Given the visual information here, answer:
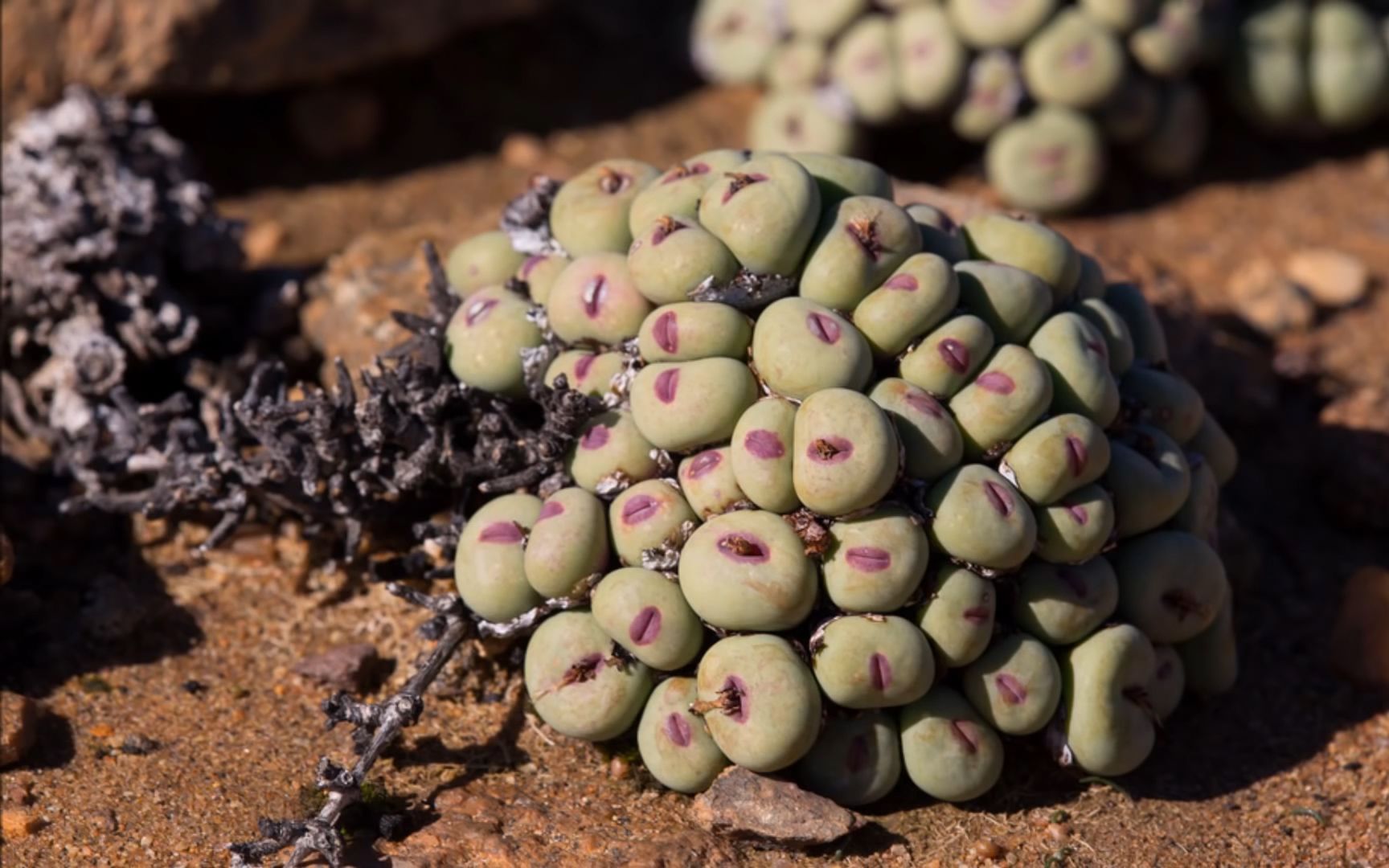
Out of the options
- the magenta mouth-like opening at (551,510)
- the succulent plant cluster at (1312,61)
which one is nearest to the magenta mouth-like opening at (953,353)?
the magenta mouth-like opening at (551,510)

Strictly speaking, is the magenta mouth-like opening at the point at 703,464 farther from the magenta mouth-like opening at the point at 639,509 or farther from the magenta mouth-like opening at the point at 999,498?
the magenta mouth-like opening at the point at 999,498

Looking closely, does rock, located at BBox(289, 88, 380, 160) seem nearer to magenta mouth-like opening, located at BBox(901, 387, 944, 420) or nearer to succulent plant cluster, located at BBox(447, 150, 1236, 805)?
succulent plant cluster, located at BBox(447, 150, 1236, 805)

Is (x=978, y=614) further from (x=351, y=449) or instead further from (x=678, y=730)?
(x=351, y=449)

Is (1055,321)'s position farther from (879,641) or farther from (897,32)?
(897,32)

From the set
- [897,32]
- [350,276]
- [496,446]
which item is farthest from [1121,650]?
[897,32]

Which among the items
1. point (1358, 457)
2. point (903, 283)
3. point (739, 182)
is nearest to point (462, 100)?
point (739, 182)
